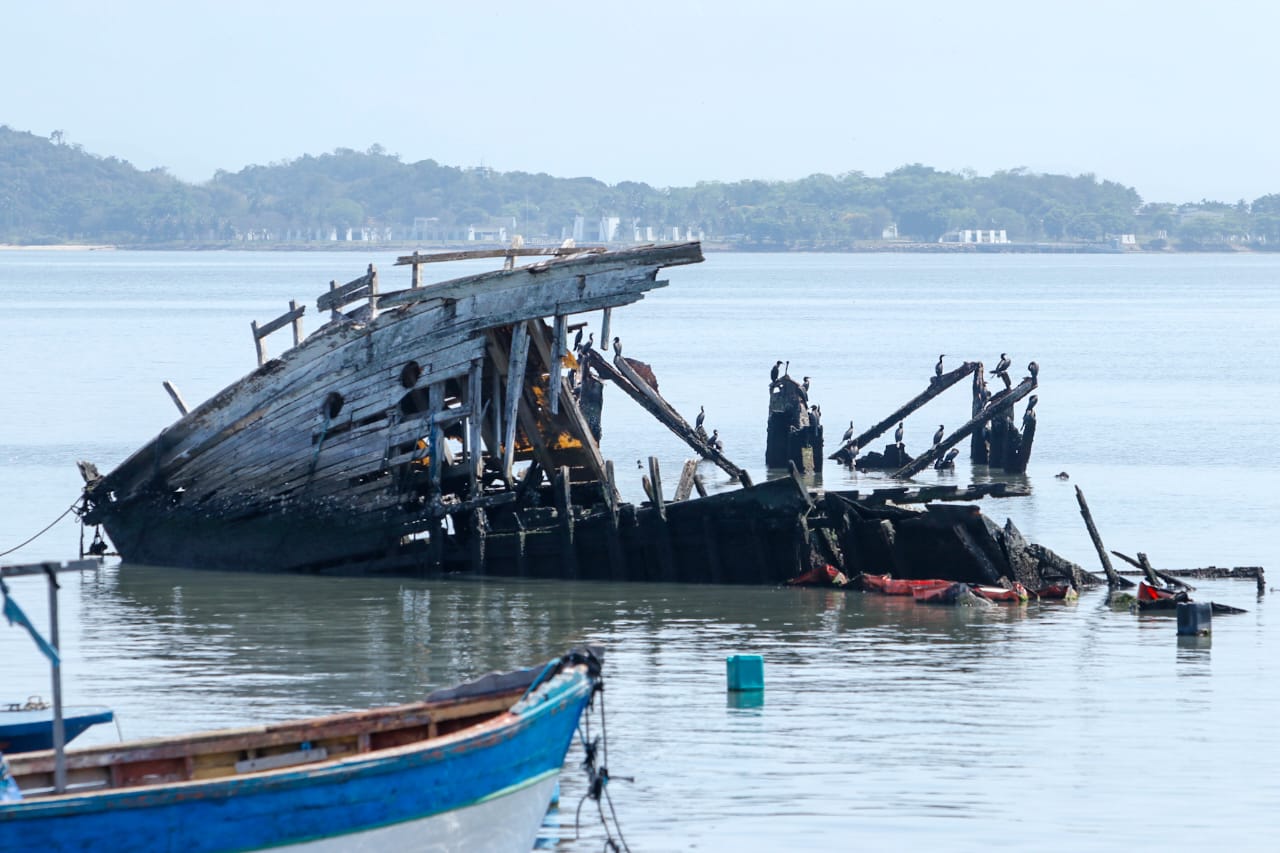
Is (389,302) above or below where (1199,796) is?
above

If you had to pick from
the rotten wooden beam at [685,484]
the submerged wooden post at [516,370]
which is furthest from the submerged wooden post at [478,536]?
the rotten wooden beam at [685,484]

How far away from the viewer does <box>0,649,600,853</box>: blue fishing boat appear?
33.8ft

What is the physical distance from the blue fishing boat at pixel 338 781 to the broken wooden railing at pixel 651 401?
20.1m

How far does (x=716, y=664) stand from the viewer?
18875mm

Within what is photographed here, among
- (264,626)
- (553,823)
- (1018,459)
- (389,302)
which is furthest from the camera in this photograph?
(1018,459)

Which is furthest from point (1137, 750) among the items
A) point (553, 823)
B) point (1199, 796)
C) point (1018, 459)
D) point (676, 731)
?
point (1018, 459)

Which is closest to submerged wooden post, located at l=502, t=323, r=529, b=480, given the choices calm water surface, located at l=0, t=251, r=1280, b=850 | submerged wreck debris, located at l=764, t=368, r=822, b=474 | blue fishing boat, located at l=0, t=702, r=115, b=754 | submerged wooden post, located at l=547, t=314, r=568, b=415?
submerged wooden post, located at l=547, t=314, r=568, b=415

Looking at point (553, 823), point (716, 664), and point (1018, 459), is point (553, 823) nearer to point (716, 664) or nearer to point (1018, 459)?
point (716, 664)

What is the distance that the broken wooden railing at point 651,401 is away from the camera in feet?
108

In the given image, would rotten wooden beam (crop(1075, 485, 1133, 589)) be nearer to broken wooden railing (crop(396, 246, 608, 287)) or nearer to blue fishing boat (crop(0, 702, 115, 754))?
broken wooden railing (crop(396, 246, 608, 287))

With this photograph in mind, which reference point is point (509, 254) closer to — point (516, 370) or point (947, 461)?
point (516, 370)

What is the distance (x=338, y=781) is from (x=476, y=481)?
41.1 ft

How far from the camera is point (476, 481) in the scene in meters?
23.1

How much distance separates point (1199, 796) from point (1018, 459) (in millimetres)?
23131
